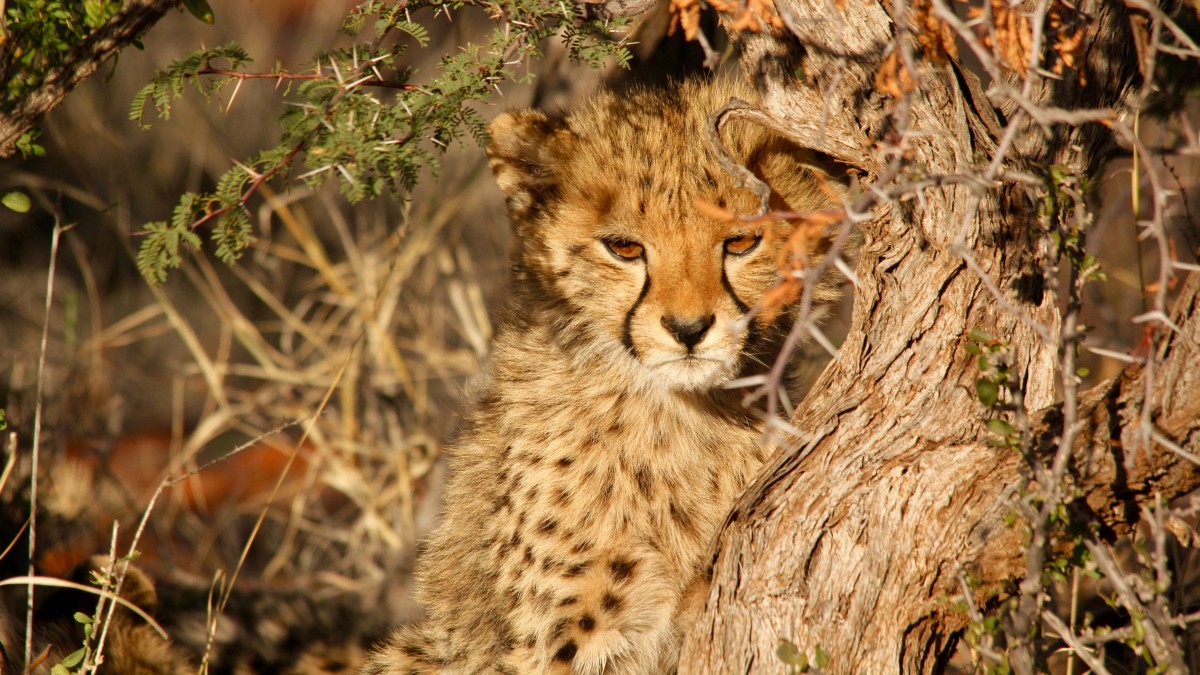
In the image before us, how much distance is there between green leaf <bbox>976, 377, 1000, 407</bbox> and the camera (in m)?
1.73

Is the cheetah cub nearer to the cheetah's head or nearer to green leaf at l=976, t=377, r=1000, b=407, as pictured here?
the cheetah's head

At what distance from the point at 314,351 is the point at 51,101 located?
2.32 metres

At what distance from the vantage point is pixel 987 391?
1.73m

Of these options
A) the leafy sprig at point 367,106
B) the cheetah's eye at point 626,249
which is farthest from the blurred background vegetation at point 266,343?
the cheetah's eye at point 626,249

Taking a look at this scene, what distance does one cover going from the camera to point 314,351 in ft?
14.8

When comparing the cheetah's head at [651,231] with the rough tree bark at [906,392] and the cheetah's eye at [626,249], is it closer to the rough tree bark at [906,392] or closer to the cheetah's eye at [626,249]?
the cheetah's eye at [626,249]

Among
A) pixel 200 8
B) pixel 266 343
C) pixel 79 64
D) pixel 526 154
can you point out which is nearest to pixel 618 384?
pixel 526 154

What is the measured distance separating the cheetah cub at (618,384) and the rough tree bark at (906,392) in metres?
0.26

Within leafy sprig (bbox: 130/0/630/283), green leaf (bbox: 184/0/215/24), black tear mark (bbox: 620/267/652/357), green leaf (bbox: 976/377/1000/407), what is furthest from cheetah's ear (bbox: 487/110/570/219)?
green leaf (bbox: 976/377/1000/407)

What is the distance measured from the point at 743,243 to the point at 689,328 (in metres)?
0.21

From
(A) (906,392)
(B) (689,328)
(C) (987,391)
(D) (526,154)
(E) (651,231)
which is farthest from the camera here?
(D) (526,154)

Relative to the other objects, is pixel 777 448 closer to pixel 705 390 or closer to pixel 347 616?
pixel 705 390

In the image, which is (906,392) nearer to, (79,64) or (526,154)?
(526,154)

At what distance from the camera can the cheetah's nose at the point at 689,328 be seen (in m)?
2.07
